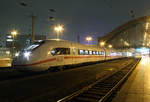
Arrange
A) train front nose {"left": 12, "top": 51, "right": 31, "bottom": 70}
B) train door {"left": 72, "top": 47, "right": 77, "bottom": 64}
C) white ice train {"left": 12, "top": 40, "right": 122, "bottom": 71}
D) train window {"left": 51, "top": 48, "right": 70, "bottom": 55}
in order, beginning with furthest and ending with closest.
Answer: train door {"left": 72, "top": 47, "right": 77, "bottom": 64} < train window {"left": 51, "top": 48, "right": 70, "bottom": 55} < white ice train {"left": 12, "top": 40, "right": 122, "bottom": 71} < train front nose {"left": 12, "top": 51, "right": 31, "bottom": 70}

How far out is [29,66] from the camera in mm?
11391

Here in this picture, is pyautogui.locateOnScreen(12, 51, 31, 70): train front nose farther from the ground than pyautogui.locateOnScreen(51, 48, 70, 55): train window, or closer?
closer

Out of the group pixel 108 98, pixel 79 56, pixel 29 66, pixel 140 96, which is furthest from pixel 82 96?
pixel 79 56

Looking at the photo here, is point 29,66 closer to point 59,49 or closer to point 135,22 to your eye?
point 59,49

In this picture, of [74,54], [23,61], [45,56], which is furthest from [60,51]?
[23,61]

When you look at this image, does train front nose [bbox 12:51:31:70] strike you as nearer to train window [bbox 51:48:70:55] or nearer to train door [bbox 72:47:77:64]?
train window [bbox 51:48:70:55]

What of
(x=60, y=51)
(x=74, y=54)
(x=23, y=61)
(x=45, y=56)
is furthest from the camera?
(x=74, y=54)

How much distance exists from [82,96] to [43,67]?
6316mm

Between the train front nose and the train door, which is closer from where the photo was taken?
the train front nose

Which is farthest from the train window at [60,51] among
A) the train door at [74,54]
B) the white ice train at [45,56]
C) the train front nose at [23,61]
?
the train front nose at [23,61]

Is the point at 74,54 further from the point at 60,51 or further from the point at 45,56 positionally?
the point at 45,56

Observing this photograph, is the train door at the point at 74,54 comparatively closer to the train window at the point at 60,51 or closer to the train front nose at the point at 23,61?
the train window at the point at 60,51

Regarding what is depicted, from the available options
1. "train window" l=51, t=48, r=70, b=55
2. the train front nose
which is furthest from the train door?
the train front nose

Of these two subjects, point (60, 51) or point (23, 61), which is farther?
point (60, 51)
